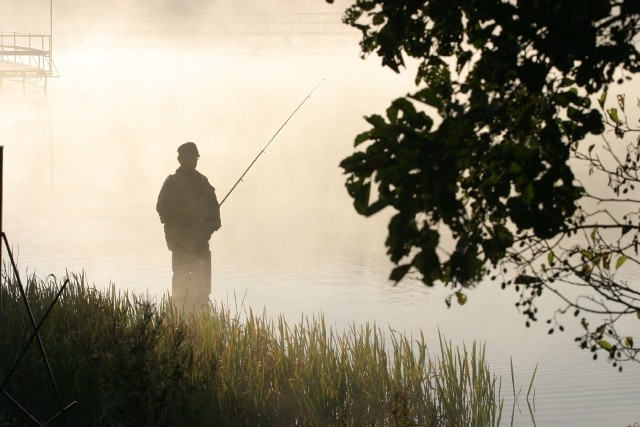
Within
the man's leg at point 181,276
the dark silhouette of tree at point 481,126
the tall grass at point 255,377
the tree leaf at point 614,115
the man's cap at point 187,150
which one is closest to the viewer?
the dark silhouette of tree at point 481,126

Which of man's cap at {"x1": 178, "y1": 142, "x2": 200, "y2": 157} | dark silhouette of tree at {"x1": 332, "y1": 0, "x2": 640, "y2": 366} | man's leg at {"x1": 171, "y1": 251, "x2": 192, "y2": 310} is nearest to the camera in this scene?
dark silhouette of tree at {"x1": 332, "y1": 0, "x2": 640, "y2": 366}

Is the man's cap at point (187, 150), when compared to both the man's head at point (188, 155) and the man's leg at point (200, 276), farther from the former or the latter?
the man's leg at point (200, 276)

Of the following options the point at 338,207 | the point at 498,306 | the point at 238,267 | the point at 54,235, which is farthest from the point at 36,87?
the point at 498,306

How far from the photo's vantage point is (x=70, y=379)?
6574 mm

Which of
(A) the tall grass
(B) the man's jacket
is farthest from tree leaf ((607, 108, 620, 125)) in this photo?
(B) the man's jacket

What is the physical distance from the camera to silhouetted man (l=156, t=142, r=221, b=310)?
1008 centimetres

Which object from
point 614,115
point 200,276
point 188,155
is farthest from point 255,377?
point 188,155

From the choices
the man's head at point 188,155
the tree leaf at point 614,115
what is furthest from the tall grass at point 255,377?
the man's head at point 188,155

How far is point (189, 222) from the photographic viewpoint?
33.3ft

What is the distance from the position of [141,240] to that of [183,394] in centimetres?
2407

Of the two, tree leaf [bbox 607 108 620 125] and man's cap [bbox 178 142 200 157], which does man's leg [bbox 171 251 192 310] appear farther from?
tree leaf [bbox 607 108 620 125]

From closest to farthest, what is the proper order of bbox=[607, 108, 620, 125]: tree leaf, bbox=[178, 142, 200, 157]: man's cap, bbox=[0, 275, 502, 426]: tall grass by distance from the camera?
bbox=[607, 108, 620, 125]: tree leaf < bbox=[0, 275, 502, 426]: tall grass < bbox=[178, 142, 200, 157]: man's cap

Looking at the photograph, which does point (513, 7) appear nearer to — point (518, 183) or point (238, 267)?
point (518, 183)

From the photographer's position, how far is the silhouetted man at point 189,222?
1008cm
